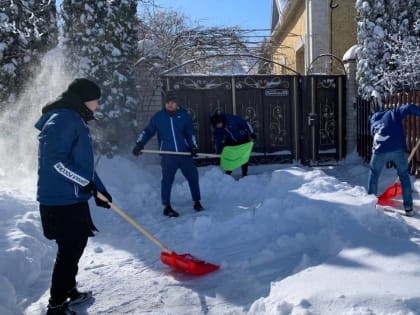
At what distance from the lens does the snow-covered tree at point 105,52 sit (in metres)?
8.59

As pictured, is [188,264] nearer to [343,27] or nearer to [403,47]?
[403,47]

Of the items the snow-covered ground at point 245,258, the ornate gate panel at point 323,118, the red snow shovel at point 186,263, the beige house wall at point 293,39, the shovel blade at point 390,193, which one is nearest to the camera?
the snow-covered ground at point 245,258

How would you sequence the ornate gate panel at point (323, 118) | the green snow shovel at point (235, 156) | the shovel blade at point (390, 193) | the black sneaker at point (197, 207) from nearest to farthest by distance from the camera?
the black sneaker at point (197, 207) → the shovel blade at point (390, 193) → the green snow shovel at point (235, 156) → the ornate gate panel at point (323, 118)

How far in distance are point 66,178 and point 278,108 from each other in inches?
306

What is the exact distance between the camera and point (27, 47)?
933 cm

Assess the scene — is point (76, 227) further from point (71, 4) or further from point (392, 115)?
point (71, 4)

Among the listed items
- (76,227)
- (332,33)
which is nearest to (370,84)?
(332,33)

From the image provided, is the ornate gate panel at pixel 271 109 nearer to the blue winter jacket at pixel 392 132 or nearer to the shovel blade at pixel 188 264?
the blue winter jacket at pixel 392 132

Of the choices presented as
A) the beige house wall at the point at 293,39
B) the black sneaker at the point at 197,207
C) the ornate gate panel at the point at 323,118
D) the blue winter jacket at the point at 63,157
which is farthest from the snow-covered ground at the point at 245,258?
the beige house wall at the point at 293,39

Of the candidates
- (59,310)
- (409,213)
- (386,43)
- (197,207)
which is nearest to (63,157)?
(59,310)

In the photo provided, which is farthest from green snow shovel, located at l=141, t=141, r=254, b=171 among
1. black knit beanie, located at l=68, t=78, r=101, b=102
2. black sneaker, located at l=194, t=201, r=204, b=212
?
black knit beanie, located at l=68, t=78, r=101, b=102

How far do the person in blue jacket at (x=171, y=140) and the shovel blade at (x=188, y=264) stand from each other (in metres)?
2.05

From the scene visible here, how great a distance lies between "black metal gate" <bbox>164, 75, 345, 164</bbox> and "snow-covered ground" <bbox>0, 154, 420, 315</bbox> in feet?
11.6

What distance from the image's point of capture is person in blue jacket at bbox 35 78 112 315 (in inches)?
118
